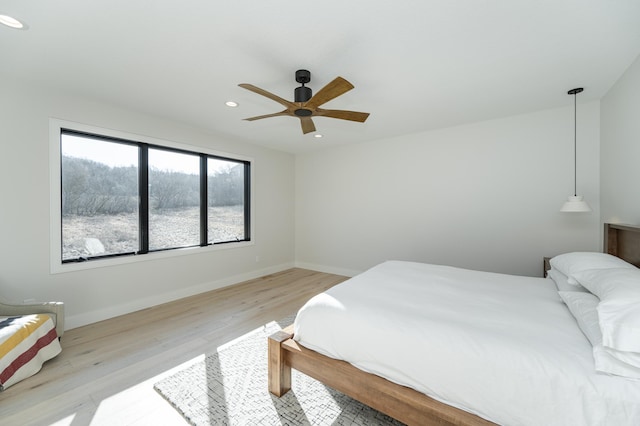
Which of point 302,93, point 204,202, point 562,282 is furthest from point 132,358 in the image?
point 562,282

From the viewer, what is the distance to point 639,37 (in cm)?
192

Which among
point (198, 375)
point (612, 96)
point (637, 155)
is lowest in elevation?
point (198, 375)

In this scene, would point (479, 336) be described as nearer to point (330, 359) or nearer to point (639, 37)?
point (330, 359)

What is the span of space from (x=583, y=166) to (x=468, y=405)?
3401 millimetres

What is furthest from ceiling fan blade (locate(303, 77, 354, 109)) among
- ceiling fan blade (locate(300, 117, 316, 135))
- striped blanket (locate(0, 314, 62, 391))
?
striped blanket (locate(0, 314, 62, 391))

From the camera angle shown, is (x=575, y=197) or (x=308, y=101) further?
(x=575, y=197)

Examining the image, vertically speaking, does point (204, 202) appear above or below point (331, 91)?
below

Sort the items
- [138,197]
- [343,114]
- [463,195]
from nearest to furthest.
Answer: [343,114]
[138,197]
[463,195]

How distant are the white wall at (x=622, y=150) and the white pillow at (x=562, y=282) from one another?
2.46 ft

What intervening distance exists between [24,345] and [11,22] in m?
2.29

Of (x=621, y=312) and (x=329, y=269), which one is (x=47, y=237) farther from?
(x=621, y=312)

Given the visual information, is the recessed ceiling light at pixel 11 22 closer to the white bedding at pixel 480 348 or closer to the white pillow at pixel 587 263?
the white bedding at pixel 480 348

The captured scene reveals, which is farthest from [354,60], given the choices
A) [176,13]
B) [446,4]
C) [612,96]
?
[612,96]

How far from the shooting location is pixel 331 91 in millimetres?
2023
